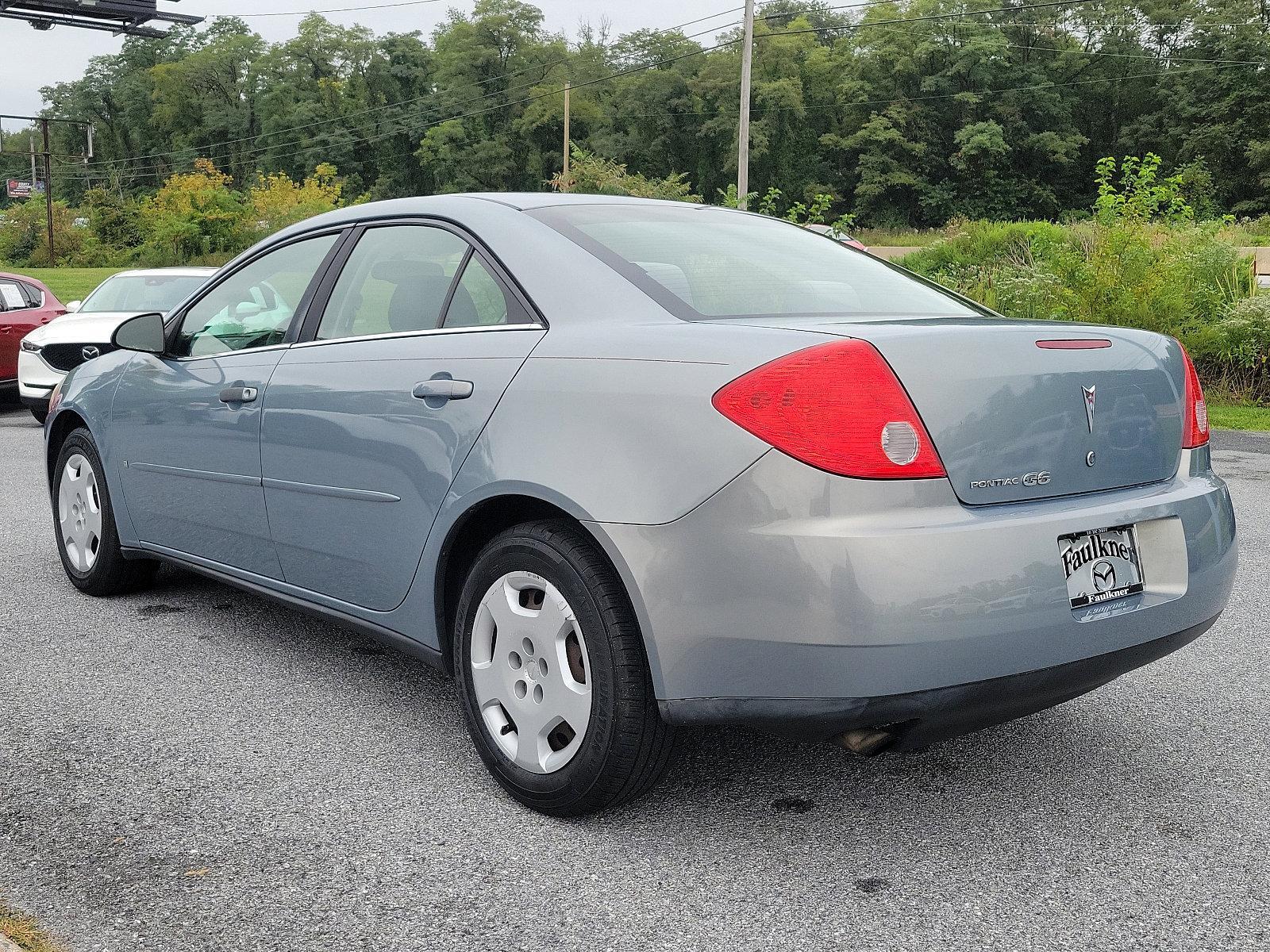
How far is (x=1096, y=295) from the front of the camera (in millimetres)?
12961

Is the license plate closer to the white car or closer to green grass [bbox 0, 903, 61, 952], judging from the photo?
green grass [bbox 0, 903, 61, 952]

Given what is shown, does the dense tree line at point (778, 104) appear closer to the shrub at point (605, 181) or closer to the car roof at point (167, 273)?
the shrub at point (605, 181)

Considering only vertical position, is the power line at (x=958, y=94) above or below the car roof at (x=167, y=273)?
above

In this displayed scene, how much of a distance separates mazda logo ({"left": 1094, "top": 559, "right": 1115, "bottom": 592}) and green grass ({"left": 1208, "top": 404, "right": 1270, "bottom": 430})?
969 centimetres

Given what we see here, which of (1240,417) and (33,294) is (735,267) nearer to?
(1240,417)

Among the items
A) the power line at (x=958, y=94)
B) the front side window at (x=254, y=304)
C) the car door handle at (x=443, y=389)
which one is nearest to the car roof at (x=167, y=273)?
the front side window at (x=254, y=304)

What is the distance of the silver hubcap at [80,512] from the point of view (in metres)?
5.14

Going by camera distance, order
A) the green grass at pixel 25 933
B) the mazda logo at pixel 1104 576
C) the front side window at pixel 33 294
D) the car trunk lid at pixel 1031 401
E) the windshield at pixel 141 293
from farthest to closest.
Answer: the front side window at pixel 33 294 < the windshield at pixel 141 293 < the mazda logo at pixel 1104 576 < the car trunk lid at pixel 1031 401 < the green grass at pixel 25 933

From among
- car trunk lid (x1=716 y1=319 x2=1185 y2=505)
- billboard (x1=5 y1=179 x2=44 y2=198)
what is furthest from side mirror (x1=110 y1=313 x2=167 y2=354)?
billboard (x1=5 y1=179 x2=44 y2=198)

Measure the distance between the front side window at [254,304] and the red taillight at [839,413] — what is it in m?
1.97

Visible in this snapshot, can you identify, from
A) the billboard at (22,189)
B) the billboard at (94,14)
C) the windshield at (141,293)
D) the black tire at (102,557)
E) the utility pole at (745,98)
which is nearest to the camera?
the black tire at (102,557)

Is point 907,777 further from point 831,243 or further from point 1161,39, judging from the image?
point 1161,39

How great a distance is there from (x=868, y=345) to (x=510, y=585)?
1.06 m

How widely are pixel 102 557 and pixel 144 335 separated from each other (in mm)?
1068
